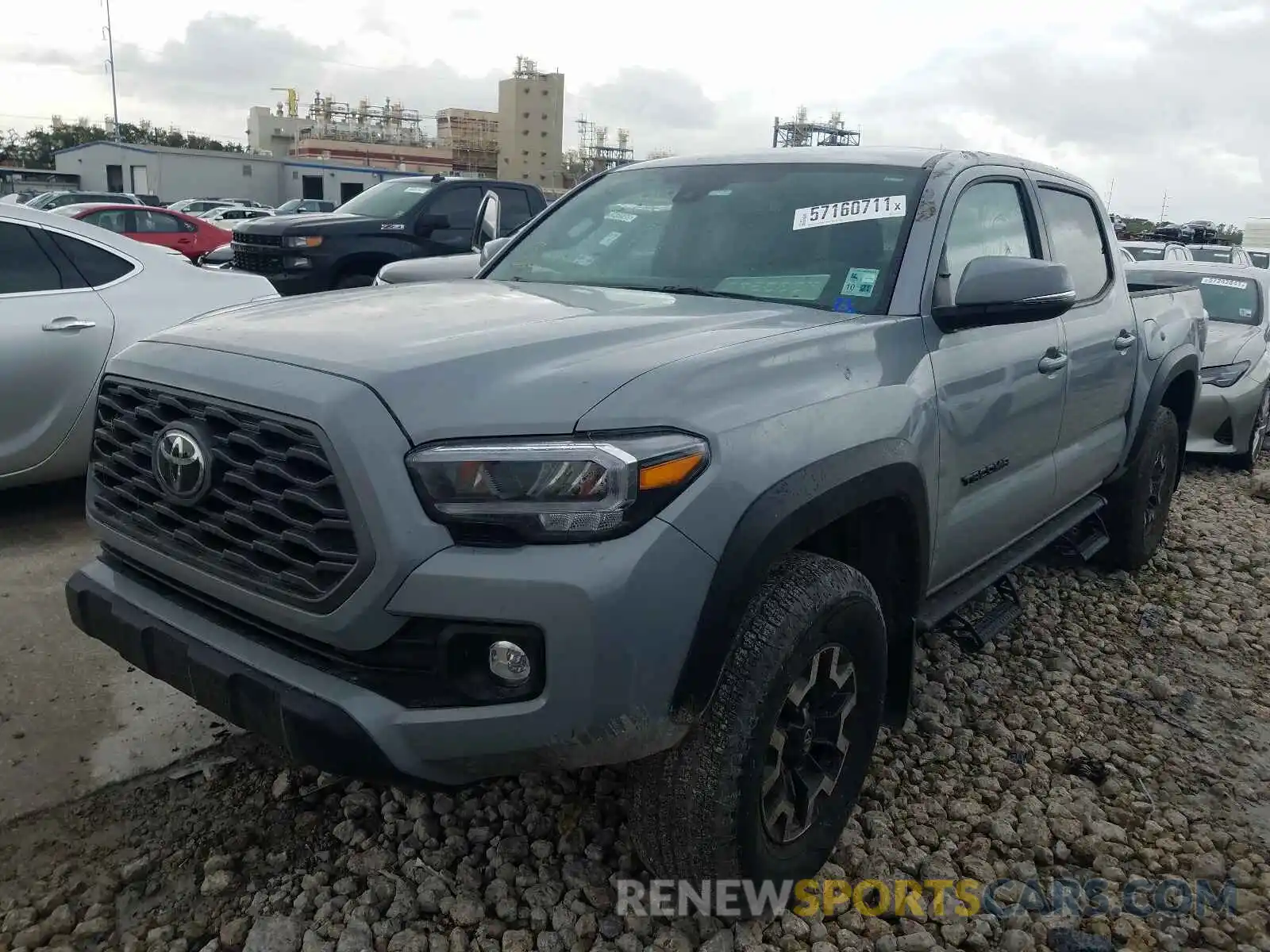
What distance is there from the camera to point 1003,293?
2.75 m

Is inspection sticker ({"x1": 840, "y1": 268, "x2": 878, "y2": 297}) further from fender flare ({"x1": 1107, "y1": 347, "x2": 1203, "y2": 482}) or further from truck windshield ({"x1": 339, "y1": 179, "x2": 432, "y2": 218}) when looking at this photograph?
truck windshield ({"x1": 339, "y1": 179, "x2": 432, "y2": 218})

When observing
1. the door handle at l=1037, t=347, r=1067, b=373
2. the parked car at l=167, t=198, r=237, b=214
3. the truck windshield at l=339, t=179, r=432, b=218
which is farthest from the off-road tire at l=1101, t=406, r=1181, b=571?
the parked car at l=167, t=198, r=237, b=214

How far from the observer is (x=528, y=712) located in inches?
74.4

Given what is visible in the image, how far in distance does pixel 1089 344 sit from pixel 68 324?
433cm

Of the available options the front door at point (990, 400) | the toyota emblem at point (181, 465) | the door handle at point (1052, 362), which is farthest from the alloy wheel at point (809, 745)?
the door handle at point (1052, 362)

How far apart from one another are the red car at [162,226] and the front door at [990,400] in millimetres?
16036

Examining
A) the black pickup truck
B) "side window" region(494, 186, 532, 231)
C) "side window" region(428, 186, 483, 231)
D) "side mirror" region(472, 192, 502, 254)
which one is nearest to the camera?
"side mirror" region(472, 192, 502, 254)

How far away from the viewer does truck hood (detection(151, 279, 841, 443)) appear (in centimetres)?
195

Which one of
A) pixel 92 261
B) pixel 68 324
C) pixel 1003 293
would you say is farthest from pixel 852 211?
pixel 92 261

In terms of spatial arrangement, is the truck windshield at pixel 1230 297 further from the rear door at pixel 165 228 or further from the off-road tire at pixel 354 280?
the rear door at pixel 165 228

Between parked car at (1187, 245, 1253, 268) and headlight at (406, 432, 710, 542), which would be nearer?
headlight at (406, 432, 710, 542)

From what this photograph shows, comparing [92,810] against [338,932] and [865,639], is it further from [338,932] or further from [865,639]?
[865,639]

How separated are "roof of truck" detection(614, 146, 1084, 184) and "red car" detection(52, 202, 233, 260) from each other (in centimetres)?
1541

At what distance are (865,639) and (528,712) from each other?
3.12 ft
